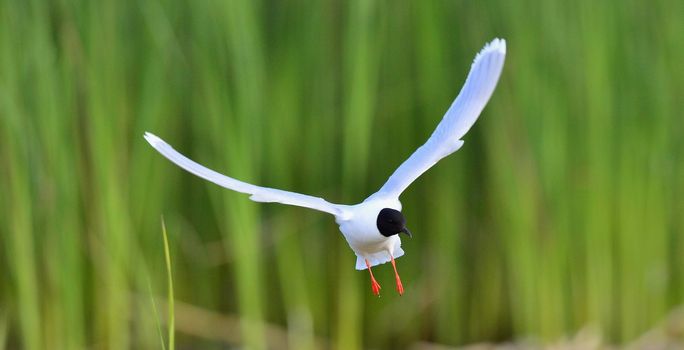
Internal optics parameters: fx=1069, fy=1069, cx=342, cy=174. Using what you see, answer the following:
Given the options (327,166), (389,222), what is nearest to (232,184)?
(389,222)

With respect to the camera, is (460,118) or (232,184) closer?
(232,184)

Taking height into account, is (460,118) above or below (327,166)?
below

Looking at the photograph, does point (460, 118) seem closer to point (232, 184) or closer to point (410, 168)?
point (410, 168)

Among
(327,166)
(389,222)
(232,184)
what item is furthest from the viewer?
(327,166)

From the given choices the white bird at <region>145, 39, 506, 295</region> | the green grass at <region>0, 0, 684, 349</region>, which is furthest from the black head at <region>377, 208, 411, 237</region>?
the green grass at <region>0, 0, 684, 349</region>

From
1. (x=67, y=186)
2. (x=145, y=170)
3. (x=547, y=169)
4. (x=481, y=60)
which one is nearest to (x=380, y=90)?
(x=547, y=169)

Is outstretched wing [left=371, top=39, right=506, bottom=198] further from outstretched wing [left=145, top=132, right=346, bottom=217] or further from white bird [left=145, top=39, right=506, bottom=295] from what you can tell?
outstretched wing [left=145, top=132, right=346, bottom=217]
